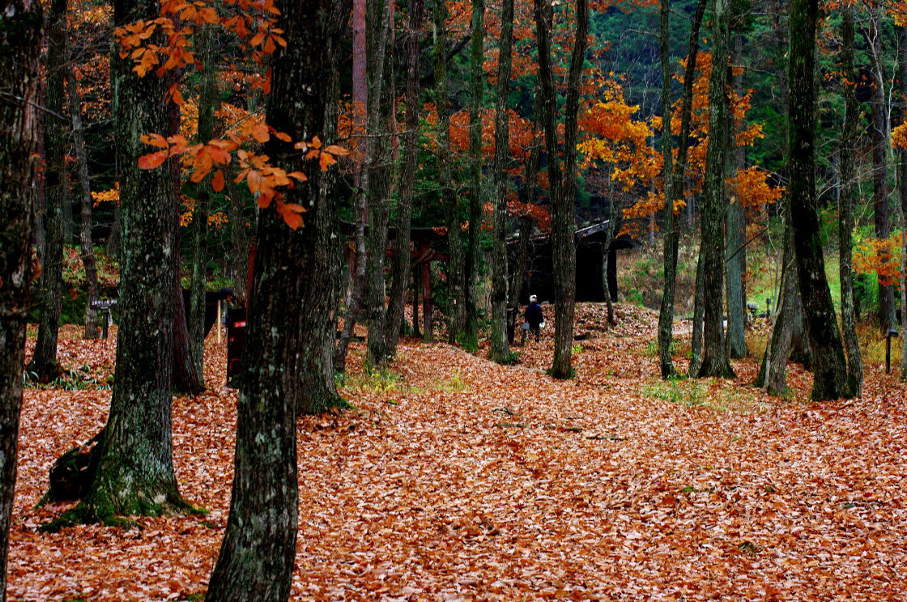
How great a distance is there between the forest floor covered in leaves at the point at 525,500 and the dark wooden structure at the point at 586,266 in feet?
72.0

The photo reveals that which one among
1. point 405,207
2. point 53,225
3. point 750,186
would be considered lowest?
point 53,225

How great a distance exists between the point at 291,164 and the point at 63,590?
3.41m

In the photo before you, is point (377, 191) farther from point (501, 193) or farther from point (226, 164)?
point (226, 164)

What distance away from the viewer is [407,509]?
7.93 meters

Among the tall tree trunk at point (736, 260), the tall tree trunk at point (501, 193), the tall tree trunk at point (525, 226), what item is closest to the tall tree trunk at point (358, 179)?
the tall tree trunk at point (501, 193)

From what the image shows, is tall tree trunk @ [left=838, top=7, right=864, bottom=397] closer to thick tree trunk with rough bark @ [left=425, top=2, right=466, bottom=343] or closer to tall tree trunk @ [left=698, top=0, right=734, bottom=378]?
tall tree trunk @ [left=698, top=0, right=734, bottom=378]

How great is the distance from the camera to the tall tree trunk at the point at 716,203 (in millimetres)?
16891

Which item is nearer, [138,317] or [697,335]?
[138,317]

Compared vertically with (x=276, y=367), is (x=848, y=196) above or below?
above

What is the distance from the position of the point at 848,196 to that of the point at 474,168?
10733 millimetres

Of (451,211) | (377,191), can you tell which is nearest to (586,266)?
(451,211)

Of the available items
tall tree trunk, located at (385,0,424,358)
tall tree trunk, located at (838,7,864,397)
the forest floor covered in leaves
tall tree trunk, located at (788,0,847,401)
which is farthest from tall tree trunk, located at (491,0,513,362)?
tall tree trunk, located at (788,0,847,401)

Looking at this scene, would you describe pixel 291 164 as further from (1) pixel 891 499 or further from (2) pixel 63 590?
(1) pixel 891 499

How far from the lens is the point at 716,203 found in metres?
17.2
